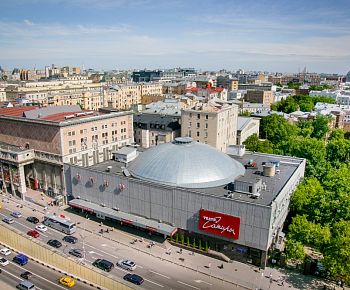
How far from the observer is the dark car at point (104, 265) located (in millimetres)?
53125

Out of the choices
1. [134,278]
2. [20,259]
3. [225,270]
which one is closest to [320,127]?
[225,270]

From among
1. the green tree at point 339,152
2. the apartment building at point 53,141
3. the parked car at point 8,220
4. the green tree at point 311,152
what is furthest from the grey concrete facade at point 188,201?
the green tree at point 339,152

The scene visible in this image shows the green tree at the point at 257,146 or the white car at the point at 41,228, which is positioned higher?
the green tree at the point at 257,146

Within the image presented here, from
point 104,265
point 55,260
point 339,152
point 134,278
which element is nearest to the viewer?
point 134,278

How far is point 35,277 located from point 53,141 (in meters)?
37.2

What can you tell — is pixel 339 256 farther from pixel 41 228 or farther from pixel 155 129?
pixel 155 129

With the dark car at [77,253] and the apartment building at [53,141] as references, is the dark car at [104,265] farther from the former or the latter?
the apartment building at [53,141]

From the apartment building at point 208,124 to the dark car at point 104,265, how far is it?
Answer: 56.0m

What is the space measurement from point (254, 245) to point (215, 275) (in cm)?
835

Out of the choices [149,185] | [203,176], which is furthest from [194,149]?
[149,185]

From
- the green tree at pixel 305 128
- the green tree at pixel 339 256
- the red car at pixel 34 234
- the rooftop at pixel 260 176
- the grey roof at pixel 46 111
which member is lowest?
the red car at pixel 34 234

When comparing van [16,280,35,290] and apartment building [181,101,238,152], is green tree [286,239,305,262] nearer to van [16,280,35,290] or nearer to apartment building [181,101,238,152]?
van [16,280,35,290]

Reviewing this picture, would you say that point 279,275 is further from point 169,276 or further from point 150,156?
point 150,156

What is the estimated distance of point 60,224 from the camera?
2638 inches
